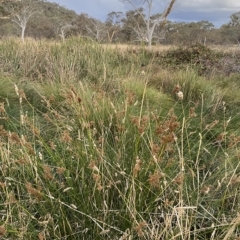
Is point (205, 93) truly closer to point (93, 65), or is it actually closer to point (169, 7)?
point (93, 65)

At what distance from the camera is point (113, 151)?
1840 millimetres

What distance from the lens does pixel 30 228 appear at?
1400mm

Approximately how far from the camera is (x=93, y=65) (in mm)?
5766

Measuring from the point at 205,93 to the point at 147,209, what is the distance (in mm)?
3138

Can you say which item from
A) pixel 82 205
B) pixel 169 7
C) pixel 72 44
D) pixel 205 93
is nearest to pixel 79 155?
pixel 82 205

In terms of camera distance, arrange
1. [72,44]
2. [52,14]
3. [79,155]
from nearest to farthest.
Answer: [79,155], [72,44], [52,14]

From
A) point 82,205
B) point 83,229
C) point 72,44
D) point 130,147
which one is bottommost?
point 83,229

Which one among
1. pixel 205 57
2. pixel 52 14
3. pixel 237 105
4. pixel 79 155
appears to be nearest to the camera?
pixel 79 155

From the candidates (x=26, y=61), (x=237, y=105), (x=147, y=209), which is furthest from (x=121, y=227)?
(x=26, y=61)

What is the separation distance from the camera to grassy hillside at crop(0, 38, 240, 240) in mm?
1309

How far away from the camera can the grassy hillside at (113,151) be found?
1309 millimetres

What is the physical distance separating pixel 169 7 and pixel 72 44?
5.98 metres

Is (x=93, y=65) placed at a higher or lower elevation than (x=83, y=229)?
higher

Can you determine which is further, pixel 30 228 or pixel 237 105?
pixel 237 105
